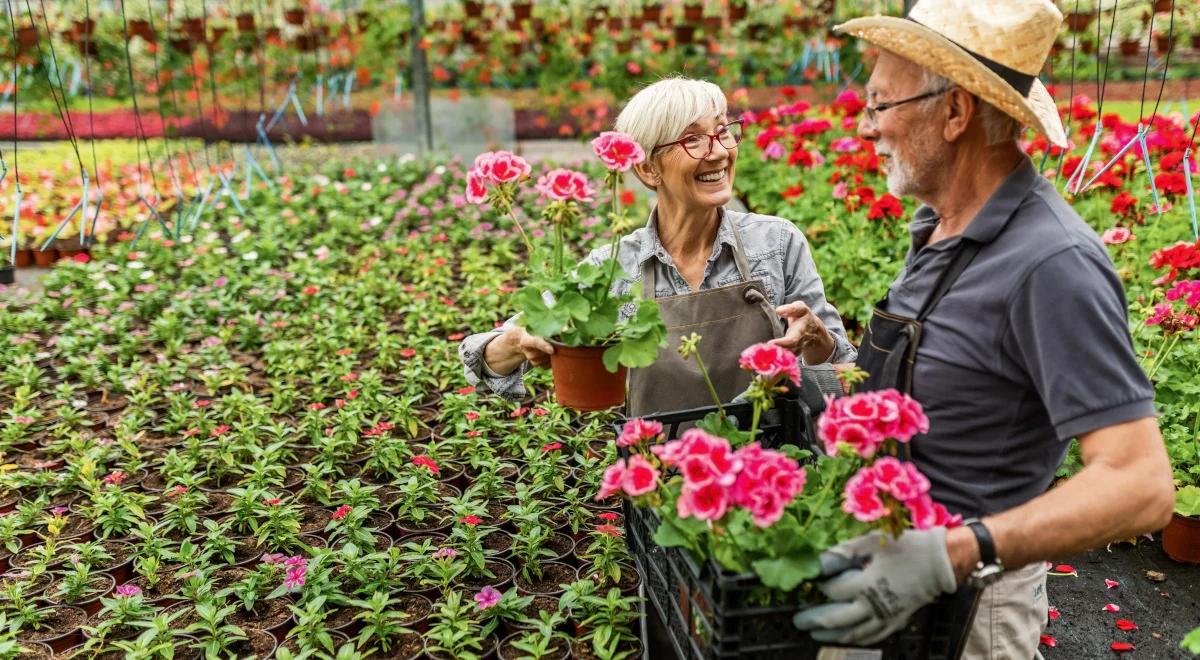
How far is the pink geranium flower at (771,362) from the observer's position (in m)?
1.55

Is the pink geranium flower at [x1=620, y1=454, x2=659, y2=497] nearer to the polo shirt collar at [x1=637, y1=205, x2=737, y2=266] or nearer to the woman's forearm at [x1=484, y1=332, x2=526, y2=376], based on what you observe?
the woman's forearm at [x1=484, y1=332, x2=526, y2=376]

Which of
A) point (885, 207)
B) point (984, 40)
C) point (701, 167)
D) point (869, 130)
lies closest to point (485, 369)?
point (701, 167)

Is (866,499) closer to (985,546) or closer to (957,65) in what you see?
(985,546)

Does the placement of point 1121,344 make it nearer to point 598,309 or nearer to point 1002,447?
point 1002,447

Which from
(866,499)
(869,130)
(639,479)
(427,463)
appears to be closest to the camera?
(866,499)

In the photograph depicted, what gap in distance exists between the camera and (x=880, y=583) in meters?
1.30

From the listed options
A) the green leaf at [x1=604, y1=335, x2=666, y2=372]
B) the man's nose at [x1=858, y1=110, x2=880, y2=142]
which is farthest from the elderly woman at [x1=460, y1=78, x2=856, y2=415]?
the man's nose at [x1=858, y1=110, x2=880, y2=142]

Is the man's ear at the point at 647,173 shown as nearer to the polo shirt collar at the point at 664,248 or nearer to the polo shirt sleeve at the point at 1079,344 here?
the polo shirt collar at the point at 664,248

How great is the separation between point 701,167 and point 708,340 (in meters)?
0.40

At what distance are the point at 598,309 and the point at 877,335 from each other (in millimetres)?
514

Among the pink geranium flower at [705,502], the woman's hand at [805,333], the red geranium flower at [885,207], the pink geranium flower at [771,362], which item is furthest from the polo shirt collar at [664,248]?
the red geranium flower at [885,207]

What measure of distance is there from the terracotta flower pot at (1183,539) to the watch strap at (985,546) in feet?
5.36

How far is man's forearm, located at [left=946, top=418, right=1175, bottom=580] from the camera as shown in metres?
1.33

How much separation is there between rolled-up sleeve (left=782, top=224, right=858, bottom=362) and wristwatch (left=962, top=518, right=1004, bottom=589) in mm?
947
